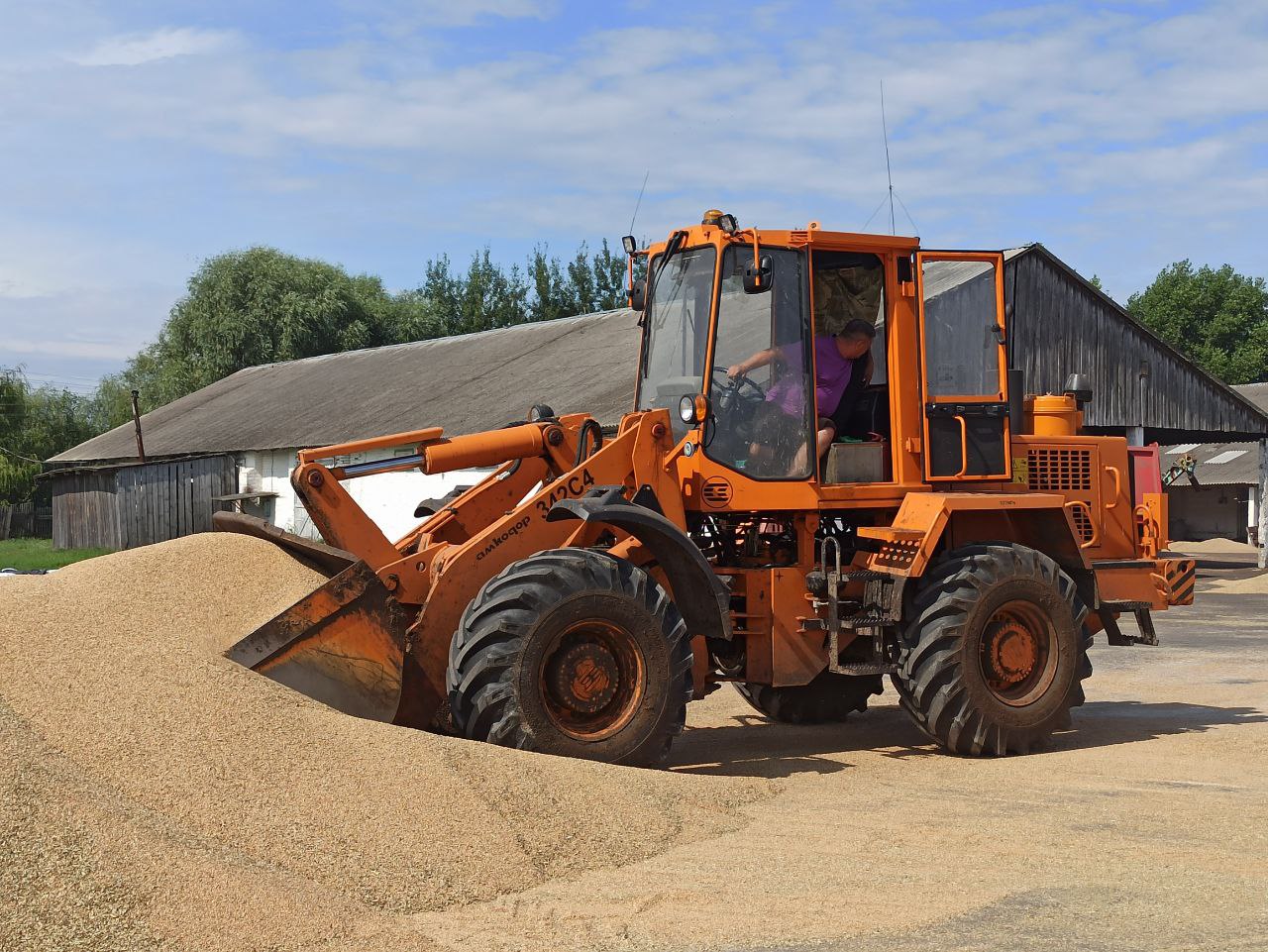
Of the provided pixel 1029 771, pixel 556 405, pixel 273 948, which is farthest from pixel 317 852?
pixel 556 405

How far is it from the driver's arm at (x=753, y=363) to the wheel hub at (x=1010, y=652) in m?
2.30

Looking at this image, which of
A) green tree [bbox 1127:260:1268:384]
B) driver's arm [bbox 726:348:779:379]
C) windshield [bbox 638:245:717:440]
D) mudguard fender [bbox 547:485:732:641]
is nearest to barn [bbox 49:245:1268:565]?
windshield [bbox 638:245:717:440]

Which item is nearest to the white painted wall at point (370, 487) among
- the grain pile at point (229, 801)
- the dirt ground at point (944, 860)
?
the dirt ground at point (944, 860)

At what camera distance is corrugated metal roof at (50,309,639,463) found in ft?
94.1

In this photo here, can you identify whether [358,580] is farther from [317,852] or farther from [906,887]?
[906,887]

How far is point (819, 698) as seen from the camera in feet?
33.7

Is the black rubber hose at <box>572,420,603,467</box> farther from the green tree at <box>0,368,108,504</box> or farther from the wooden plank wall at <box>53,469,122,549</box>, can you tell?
the green tree at <box>0,368,108,504</box>

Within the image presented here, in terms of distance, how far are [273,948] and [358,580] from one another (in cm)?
316

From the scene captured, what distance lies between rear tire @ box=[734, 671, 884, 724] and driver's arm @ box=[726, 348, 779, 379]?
2.68m

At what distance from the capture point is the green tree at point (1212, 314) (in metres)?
68.1

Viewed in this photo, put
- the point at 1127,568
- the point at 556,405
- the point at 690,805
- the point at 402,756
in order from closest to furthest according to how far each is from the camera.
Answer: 1. the point at 402,756
2. the point at 690,805
3. the point at 1127,568
4. the point at 556,405

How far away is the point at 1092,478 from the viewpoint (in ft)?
32.6

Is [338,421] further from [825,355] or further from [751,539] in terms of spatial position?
[825,355]

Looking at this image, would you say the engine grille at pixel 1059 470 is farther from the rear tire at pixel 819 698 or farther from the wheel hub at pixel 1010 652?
the rear tire at pixel 819 698
